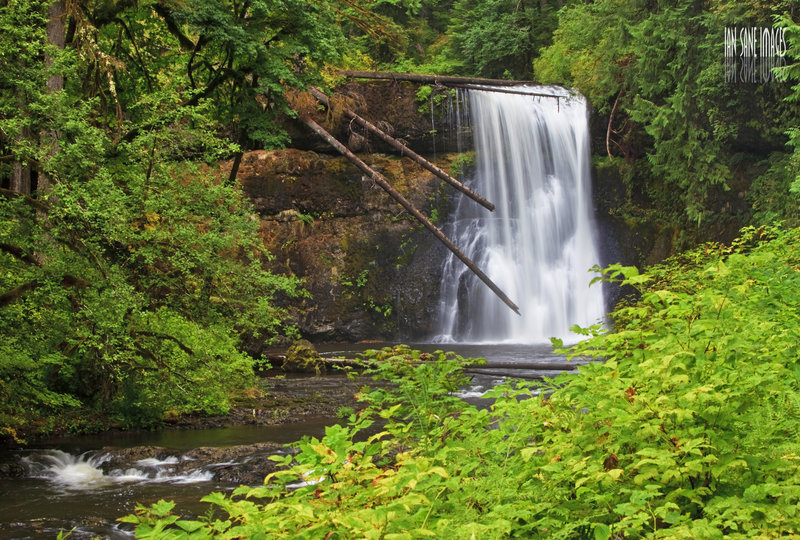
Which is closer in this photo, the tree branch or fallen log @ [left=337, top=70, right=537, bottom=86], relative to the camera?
the tree branch

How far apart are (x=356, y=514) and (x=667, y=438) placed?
1375mm

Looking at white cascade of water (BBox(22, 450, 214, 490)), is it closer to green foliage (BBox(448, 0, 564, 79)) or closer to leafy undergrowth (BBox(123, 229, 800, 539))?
leafy undergrowth (BBox(123, 229, 800, 539))

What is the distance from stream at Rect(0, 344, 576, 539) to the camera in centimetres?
695

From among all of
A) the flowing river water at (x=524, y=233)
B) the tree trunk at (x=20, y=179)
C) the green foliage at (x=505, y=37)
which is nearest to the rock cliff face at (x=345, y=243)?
the flowing river water at (x=524, y=233)

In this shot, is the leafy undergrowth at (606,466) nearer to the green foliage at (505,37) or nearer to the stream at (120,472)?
the stream at (120,472)

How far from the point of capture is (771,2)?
61.4 ft

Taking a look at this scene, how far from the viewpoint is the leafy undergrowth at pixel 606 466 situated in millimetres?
2609

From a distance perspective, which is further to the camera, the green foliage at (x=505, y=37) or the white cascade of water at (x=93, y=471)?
the green foliage at (x=505, y=37)

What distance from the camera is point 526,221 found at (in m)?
24.6

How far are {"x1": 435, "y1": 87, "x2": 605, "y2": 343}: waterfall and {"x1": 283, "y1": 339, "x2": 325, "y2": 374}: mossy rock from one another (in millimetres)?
7726

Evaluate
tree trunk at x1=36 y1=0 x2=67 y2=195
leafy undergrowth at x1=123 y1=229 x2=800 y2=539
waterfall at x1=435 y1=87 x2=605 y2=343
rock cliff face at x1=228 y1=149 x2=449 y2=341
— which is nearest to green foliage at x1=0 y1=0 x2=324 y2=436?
tree trunk at x1=36 y1=0 x2=67 y2=195

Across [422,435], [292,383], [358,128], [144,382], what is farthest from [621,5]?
[422,435]

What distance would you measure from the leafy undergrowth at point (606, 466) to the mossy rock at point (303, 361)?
39.9 feet

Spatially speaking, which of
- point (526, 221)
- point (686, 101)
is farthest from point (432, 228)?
point (686, 101)
